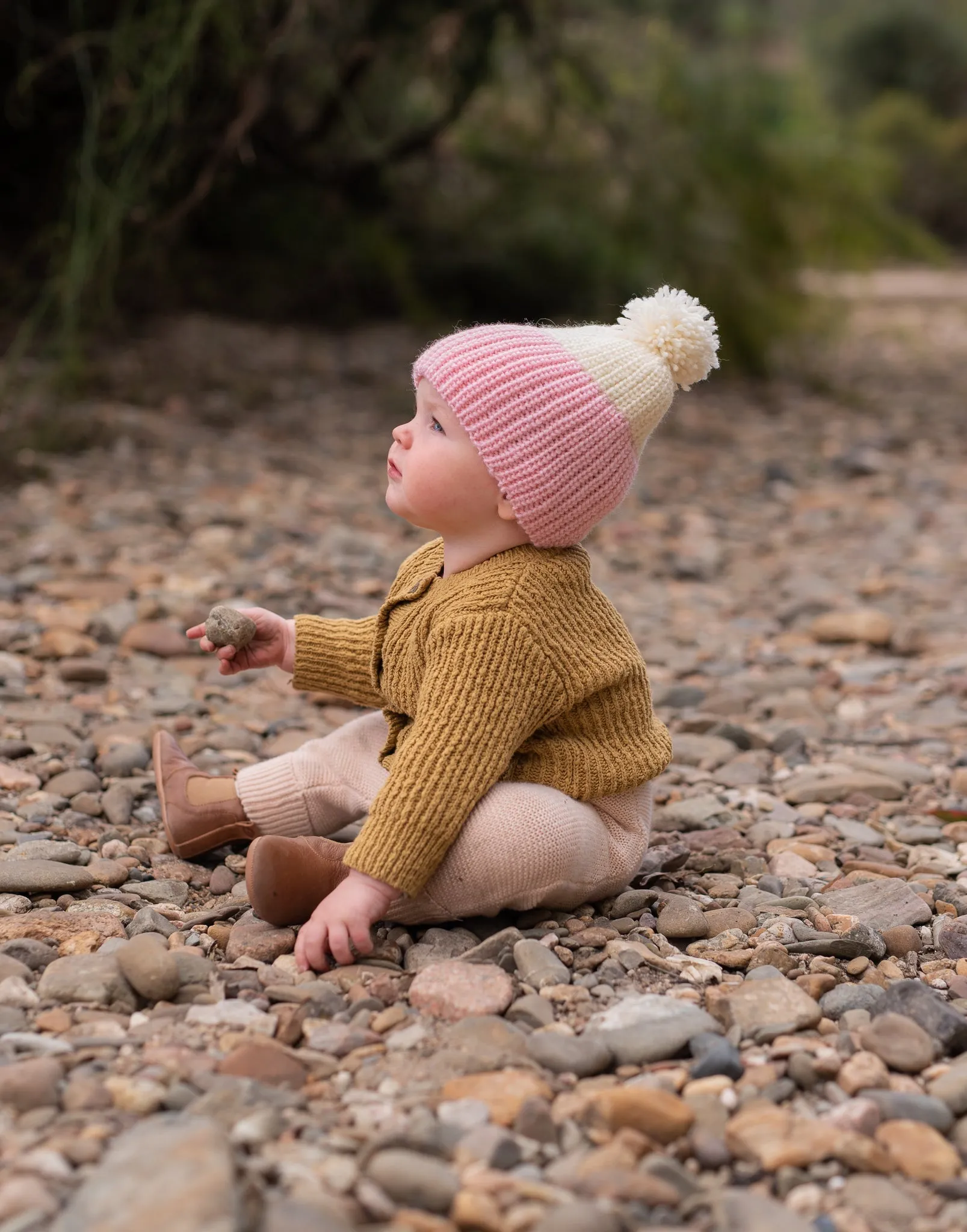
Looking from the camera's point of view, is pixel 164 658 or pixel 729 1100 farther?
pixel 164 658

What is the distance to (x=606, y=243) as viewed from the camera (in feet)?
23.6

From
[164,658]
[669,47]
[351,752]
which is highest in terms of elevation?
[669,47]

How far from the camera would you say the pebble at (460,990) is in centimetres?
176

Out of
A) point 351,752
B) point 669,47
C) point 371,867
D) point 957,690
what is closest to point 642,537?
point 957,690

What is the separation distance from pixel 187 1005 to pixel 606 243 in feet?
19.6

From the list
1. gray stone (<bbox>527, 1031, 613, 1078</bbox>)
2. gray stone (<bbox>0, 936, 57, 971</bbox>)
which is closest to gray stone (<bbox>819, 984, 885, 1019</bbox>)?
gray stone (<bbox>527, 1031, 613, 1078</bbox>)

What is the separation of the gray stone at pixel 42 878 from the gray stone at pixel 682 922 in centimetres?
85

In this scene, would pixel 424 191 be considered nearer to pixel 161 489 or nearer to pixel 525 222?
pixel 525 222

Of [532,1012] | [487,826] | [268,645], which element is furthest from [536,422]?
[532,1012]

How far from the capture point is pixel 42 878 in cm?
211

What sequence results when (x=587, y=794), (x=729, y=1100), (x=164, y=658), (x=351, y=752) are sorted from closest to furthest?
(x=729, y=1100), (x=587, y=794), (x=351, y=752), (x=164, y=658)

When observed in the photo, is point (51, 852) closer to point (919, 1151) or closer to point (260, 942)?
point (260, 942)

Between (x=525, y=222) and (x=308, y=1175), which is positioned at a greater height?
(x=525, y=222)

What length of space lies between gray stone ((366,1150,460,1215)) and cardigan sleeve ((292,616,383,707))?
1.02m
